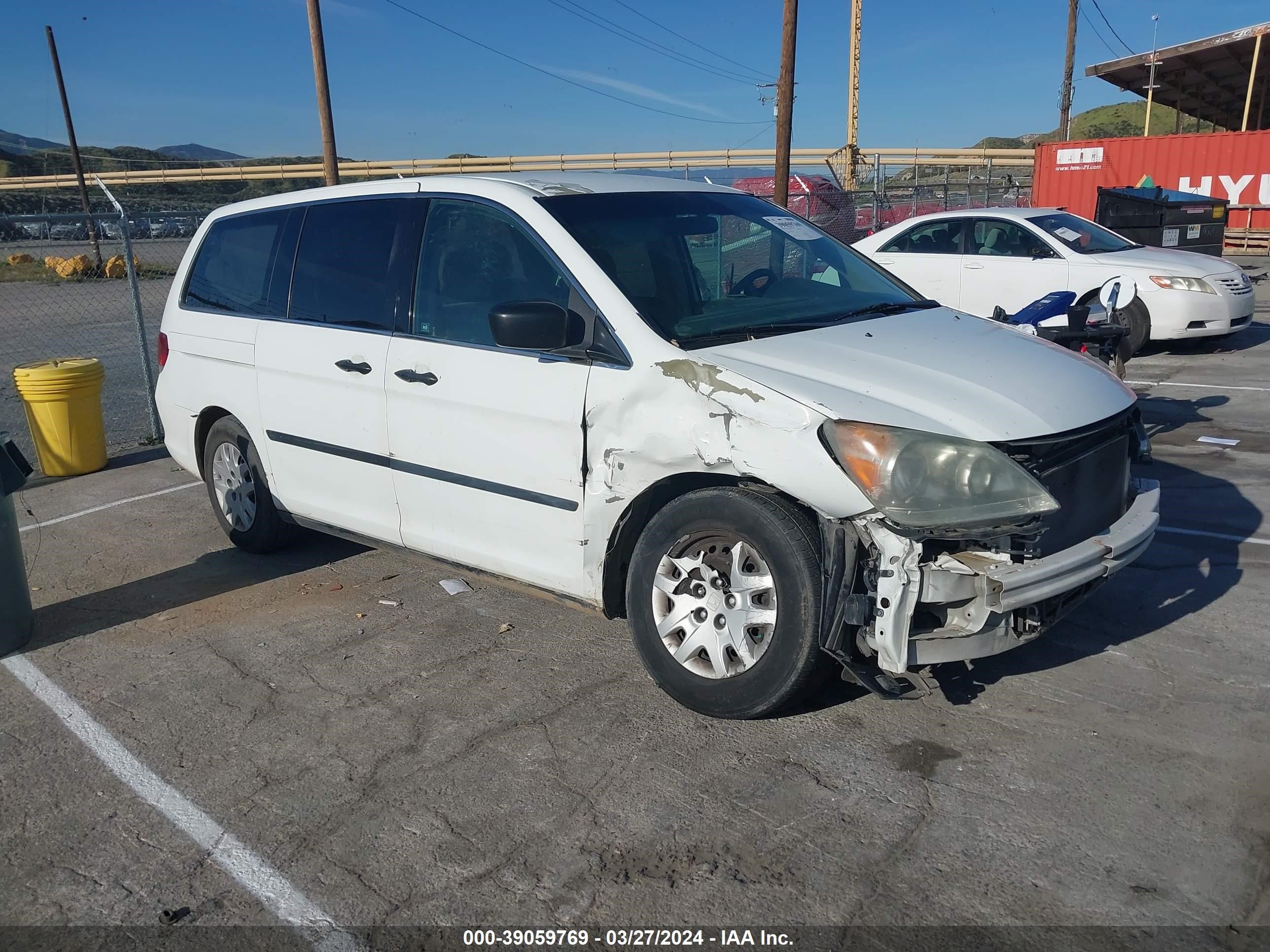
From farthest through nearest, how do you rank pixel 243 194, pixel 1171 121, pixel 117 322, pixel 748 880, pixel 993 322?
1. pixel 1171 121
2. pixel 243 194
3. pixel 117 322
4. pixel 993 322
5. pixel 748 880

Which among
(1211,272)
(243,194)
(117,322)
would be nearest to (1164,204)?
(1211,272)

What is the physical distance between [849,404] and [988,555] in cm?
65

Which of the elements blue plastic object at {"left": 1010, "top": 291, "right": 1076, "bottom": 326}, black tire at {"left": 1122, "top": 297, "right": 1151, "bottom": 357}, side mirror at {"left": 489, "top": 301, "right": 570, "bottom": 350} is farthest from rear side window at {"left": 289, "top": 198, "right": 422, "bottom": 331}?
black tire at {"left": 1122, "top": 297, "right": 1151, "bottom": 357}

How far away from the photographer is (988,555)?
3295mm

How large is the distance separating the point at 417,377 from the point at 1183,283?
30.4 feet

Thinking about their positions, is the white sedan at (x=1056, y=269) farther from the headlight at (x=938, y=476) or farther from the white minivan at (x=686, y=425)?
the headlight at (x=938, y=476)

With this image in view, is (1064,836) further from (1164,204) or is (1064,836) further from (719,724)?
(1164,204)

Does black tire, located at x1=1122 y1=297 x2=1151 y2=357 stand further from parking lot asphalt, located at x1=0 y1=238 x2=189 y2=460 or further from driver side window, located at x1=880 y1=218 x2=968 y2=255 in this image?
parking lot asphalt, located at x1=0 y1=238 x2=189 y2=460

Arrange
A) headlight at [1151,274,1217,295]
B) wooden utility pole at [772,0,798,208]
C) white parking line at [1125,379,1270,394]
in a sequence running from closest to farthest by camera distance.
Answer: white parking line at [1125,379,1270,394]
headlight at [1151,274,1217,295]
wooden utility pole at [772,0,798,208]

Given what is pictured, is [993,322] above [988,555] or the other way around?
above

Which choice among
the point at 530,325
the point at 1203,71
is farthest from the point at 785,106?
the point at 1203,71

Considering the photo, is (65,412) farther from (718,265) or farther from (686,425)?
(686,425)

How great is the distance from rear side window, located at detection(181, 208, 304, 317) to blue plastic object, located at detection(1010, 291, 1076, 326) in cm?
491

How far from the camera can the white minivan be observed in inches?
130
